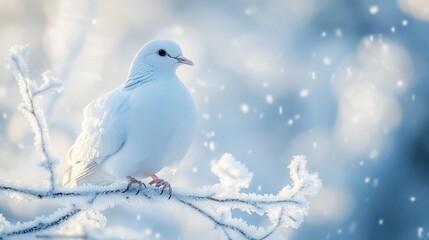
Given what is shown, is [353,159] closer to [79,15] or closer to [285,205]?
[79,15]

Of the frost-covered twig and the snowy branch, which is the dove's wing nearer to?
the snowy branch

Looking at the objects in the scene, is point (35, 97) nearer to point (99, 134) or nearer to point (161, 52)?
point (99, 134)

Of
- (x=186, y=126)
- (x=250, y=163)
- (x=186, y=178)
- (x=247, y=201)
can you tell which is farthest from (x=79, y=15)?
(x=247, y=201)

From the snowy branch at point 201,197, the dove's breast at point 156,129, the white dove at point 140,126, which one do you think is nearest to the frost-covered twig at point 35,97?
the snowy branch at point 201,197

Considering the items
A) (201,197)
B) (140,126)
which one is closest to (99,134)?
(140,126)

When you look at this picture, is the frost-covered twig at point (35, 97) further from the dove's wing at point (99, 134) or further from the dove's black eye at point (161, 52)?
the dove's black eye at point (161, 52)

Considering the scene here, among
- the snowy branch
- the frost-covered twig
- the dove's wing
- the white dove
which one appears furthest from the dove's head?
the frost-covered twig
